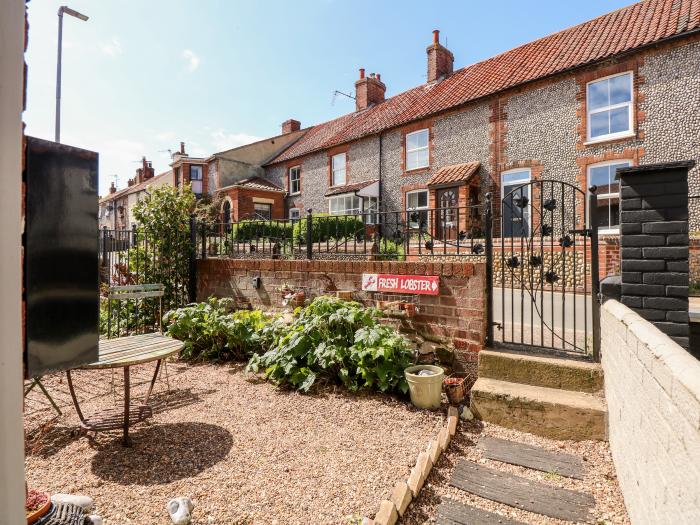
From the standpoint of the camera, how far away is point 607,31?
491 inches

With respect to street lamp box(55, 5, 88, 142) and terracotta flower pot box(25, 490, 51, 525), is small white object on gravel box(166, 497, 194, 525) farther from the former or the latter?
street lamp box(55, 5, 88, 142)

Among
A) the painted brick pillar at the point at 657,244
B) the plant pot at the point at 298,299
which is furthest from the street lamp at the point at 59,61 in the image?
the painted brick pillar at the point at 657,244

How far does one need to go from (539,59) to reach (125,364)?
1567 centimetres

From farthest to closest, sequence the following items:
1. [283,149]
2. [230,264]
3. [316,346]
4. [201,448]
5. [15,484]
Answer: [283,149] < [230,264] < [316,346] < [201,448] < [15,484]

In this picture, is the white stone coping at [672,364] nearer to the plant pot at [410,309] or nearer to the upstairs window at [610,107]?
the plant pot at [410,309]

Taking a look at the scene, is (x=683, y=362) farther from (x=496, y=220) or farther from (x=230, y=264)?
(x=496, y=220)

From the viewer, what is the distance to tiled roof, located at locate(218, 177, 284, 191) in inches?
803

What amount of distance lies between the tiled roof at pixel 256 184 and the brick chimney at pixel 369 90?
21.3ft

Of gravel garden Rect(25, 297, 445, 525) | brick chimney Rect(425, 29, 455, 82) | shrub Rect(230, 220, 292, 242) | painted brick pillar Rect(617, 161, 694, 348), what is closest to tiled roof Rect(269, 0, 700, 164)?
brick chimney Rect(425, 29, 455, 82)

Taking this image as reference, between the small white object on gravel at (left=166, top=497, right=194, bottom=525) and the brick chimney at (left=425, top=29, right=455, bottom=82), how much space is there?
19020 millimetres

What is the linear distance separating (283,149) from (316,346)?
22510 millimetres

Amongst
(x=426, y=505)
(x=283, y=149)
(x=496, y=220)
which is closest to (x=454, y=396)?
(x=426, y=505)

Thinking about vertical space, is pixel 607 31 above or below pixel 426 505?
above

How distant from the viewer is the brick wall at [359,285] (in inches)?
165
